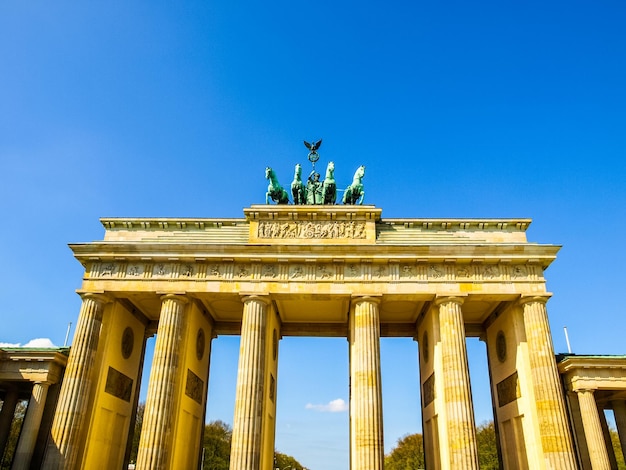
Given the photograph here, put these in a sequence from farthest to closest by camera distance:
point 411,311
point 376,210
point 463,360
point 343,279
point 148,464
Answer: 1. point 411,311
2. point 376,210
3. point 343,279
4. point 463,360
5. point 148,464

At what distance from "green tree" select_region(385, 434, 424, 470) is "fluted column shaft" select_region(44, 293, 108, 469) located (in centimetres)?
5517

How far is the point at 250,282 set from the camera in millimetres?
26250

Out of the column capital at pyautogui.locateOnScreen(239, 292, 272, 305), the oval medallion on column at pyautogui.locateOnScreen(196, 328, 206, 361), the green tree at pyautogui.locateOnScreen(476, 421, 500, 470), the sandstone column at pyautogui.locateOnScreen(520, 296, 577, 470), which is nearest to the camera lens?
the sandstone column at pyautogui.locateOnScreen(520, 296, 577, 470)

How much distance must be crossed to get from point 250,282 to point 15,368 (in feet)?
44.2

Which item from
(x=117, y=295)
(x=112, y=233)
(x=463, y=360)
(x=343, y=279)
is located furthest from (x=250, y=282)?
(x=463, y=360)

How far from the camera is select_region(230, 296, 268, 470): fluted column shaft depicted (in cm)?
2281

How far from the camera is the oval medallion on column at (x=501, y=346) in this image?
2836 cm

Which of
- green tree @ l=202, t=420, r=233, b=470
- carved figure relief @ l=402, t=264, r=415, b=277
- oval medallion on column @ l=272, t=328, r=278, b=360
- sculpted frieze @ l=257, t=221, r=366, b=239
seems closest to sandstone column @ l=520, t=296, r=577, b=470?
Result: carved figure relief @ l=402, t=264, r=415, b=277

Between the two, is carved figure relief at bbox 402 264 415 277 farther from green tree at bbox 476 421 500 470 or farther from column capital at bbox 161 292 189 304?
green tree at bbox 476 421 500 470

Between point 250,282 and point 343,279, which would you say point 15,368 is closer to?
point 250,282

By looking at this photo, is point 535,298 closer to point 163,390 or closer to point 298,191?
point 298,191

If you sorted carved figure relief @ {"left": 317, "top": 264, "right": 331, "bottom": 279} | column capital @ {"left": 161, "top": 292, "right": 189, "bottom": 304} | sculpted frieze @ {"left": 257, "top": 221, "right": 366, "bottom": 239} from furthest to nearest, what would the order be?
1. sculpted frieze @ {"left": 257, "top": 221, "right": 366, "bottom": 239}
2. carved figure relief @ {"left": 317, "top": 264, "right": 331, "bottom": 279}
3. column capital @ {"left": 161, "top": 292, "right": 189, "bottom": 304}

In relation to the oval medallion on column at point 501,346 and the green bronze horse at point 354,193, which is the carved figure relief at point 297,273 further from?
the oval medallion on column at point 501,346

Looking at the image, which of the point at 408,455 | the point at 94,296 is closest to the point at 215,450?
Answer: the point at 408,455
